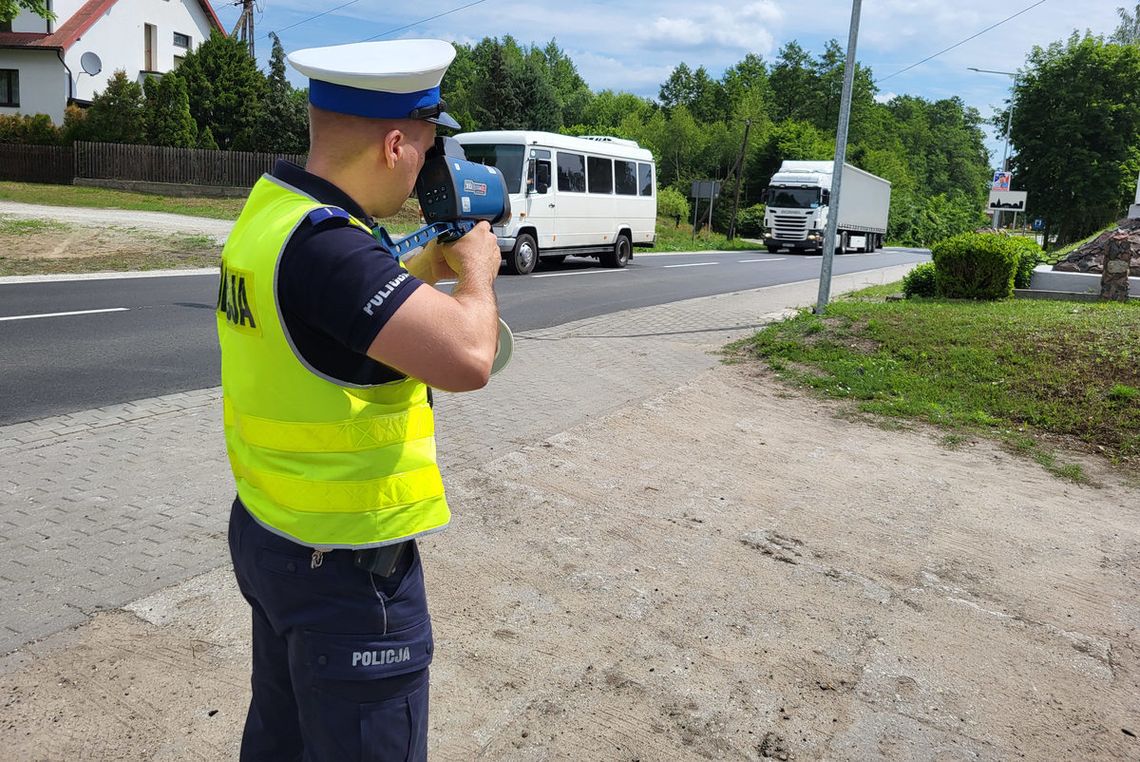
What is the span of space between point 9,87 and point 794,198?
34.2 meters

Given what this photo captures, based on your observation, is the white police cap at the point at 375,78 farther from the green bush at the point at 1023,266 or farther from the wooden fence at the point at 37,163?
the wooden fence at the point at 37,163

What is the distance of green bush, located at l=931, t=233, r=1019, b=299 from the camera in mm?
13094

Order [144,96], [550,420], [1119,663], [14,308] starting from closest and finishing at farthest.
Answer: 1. [1119,663]
2. [550,420]
3. [14,308]
4. [144,96]

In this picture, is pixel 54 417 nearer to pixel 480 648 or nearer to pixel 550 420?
pixel 550 420

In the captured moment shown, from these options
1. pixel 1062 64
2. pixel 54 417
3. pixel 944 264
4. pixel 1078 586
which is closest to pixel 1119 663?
pixel 1078 586

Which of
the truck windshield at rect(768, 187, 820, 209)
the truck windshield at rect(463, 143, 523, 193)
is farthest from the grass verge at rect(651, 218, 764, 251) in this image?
the truck windshield at rect(463, 143, 523, 193)

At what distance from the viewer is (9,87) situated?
4119 cm

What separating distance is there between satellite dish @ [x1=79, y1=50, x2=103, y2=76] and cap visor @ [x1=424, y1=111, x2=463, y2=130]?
47026 mm

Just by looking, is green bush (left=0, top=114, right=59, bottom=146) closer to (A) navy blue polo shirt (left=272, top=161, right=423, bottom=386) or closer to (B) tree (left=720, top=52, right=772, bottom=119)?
(A) navy blue polo shirt (left=272, top=161, right=423, bottom=386)

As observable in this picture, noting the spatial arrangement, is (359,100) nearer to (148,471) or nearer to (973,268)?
(148,471)

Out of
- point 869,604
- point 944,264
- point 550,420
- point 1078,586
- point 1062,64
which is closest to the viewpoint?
point 869,604

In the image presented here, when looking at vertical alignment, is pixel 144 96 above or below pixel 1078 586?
above

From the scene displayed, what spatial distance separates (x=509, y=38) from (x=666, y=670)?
111 metres

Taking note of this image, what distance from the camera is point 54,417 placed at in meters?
6.33
